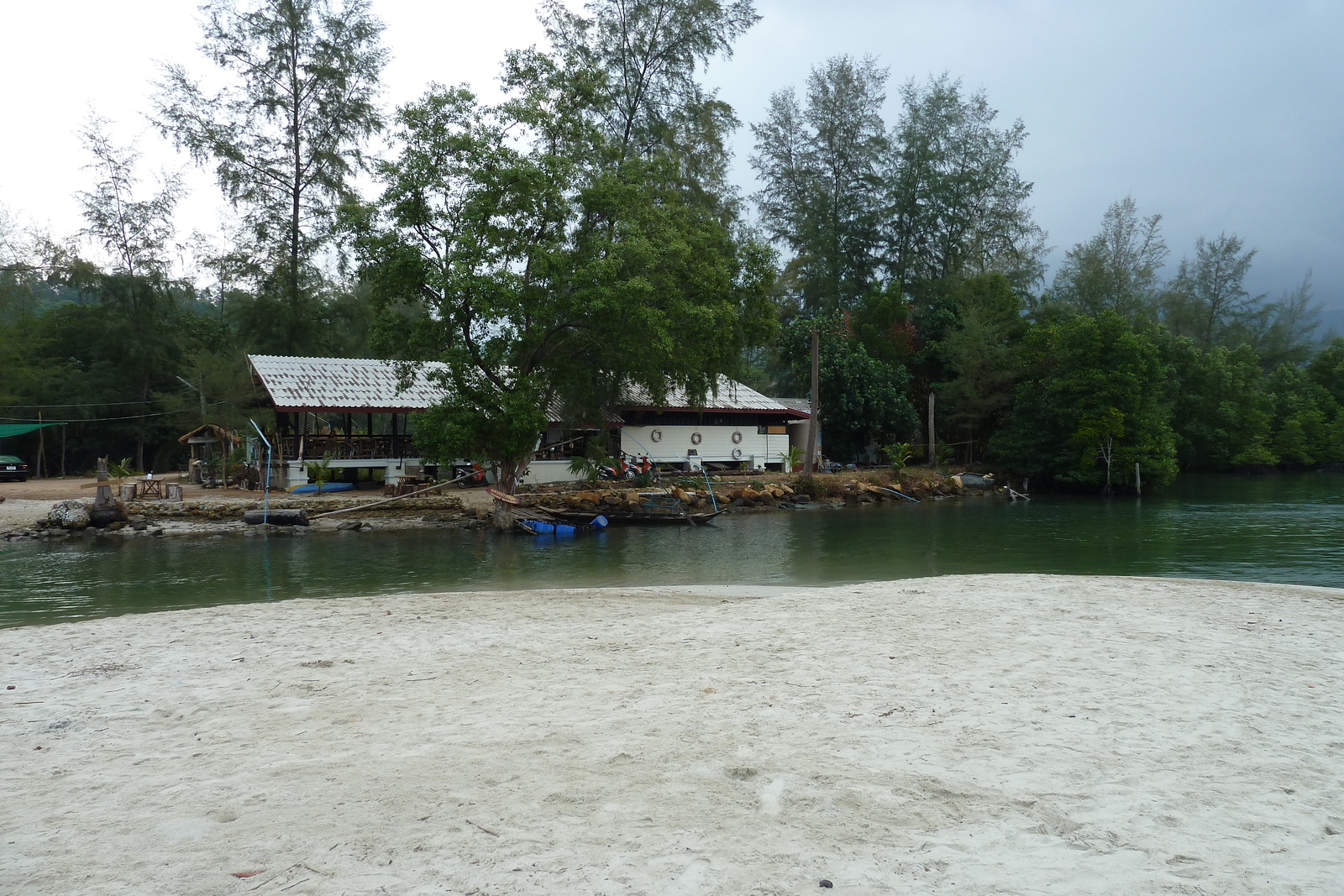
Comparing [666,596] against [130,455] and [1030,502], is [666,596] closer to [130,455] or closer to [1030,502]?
[1030,502]

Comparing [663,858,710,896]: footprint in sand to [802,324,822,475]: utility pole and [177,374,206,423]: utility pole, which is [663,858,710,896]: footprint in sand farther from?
[177,374,206,423]: utility pole

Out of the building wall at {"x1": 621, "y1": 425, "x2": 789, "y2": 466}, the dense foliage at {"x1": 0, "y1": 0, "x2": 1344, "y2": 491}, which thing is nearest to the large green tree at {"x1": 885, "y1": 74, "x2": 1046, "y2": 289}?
the dense foliage at {"x1": 0, "y1": 0, "x2": 1344, "y2": 491}

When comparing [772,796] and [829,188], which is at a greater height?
[829,188]

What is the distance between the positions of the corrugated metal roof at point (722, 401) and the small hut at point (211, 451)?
47.8 ft

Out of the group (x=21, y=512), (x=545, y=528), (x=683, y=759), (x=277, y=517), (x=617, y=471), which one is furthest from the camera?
(x=617, y=471)

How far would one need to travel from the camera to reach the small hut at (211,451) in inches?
1081

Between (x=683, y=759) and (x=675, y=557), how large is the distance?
12861mm

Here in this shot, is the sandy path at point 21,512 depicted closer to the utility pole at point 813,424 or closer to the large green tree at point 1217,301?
the utility pole at point 813,424

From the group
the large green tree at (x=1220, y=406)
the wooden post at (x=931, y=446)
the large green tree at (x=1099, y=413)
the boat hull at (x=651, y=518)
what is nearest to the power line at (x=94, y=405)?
the boat hull at (x=651, y=518)

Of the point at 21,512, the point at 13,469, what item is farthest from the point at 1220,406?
the point at 13,469

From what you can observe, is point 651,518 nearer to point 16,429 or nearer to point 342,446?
point 342,446

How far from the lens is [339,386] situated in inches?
1039

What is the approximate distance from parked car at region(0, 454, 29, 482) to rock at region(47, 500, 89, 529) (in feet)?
32.9

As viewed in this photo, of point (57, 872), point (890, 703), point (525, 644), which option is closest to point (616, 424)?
point (525, 644)
